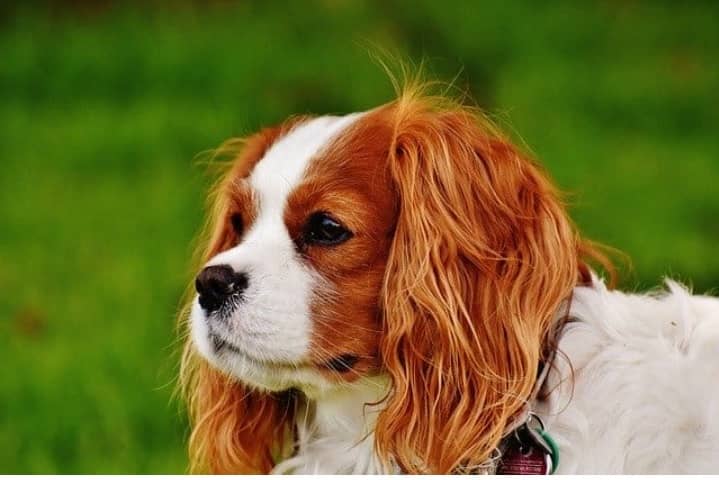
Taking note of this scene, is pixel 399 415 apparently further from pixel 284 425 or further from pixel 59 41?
pixel 59 41

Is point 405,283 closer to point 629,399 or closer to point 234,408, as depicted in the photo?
point 629,399

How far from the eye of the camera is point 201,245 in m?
4.10

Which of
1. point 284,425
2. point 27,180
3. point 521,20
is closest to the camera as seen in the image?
point 284,425

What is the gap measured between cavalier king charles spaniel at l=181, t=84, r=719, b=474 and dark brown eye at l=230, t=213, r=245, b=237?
0.08 meters

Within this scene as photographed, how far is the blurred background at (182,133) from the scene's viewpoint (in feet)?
18.9

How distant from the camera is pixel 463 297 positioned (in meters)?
3.35

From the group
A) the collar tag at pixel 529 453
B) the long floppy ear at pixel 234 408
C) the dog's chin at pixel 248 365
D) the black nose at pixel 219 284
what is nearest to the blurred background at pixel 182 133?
the long floppy ear at pixel 234 408

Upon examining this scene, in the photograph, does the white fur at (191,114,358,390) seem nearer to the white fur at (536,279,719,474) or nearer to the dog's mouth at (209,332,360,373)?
the dog's mouth at (209,332,360,373)

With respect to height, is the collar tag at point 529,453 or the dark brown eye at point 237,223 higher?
the dark brown eye at point 237,223

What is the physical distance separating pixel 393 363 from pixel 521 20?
7815mm

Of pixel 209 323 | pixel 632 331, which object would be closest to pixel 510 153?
pixel 632 331

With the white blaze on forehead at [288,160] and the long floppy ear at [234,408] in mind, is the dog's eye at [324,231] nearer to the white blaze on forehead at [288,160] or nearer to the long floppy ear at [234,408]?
the white blaze on forehead at [288,160]

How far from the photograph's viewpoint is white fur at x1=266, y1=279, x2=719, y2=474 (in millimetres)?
3188

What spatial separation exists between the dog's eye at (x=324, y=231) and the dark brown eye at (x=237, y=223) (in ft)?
0.92
